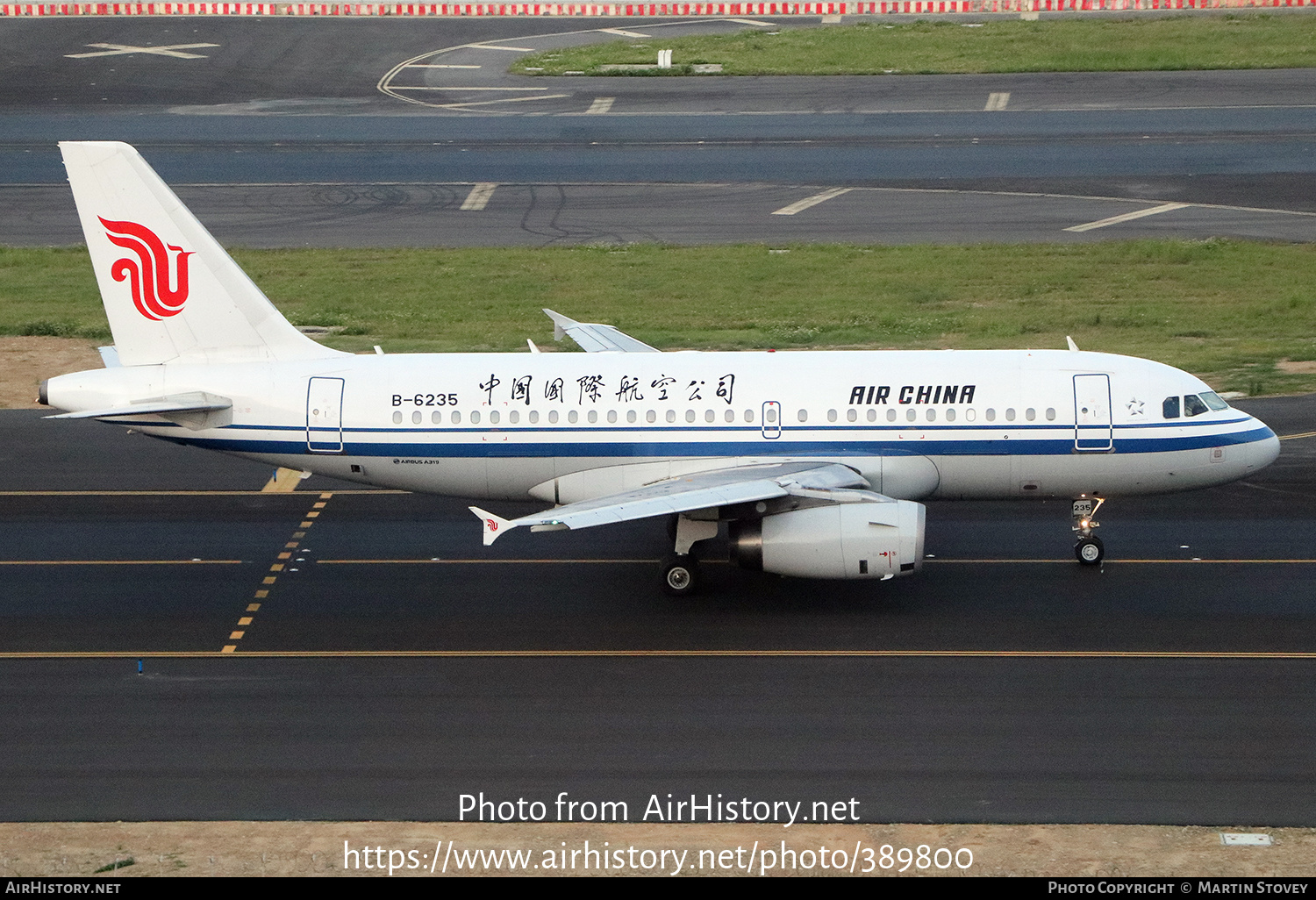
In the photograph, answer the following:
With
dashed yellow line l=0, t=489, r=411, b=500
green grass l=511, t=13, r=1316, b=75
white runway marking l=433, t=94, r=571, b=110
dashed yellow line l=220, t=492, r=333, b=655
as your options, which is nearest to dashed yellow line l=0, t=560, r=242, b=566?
dashed yellow line l=220, t=492, r=333, b=655

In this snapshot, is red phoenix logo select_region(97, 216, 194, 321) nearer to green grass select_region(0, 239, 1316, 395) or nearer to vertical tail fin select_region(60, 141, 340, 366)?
vertical tail fin select_region(60, 141, 340, 366)

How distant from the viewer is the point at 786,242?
5941 cm

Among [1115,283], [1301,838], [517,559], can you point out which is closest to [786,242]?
[1115,283]

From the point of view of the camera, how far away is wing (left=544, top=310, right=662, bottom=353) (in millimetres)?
37594

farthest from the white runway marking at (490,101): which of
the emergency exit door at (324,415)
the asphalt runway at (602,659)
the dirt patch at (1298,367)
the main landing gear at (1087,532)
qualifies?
the main landing gear at (1087,532)

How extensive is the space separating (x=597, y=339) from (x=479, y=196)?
29502mm

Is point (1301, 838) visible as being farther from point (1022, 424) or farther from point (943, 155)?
point (943, 155)

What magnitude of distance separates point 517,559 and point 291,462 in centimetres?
529

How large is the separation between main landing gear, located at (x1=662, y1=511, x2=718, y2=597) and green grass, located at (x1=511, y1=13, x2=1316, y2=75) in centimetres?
5742

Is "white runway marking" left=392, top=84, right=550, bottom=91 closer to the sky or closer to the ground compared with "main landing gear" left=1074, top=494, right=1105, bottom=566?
closer to the sky

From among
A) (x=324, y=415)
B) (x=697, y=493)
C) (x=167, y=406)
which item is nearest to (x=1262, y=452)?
(x=697, y=493)

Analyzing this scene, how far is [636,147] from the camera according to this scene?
7169 centimetres

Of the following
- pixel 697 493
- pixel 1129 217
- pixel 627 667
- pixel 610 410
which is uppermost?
pixel 1129 217

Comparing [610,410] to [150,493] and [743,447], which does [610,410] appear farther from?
[150,493]
